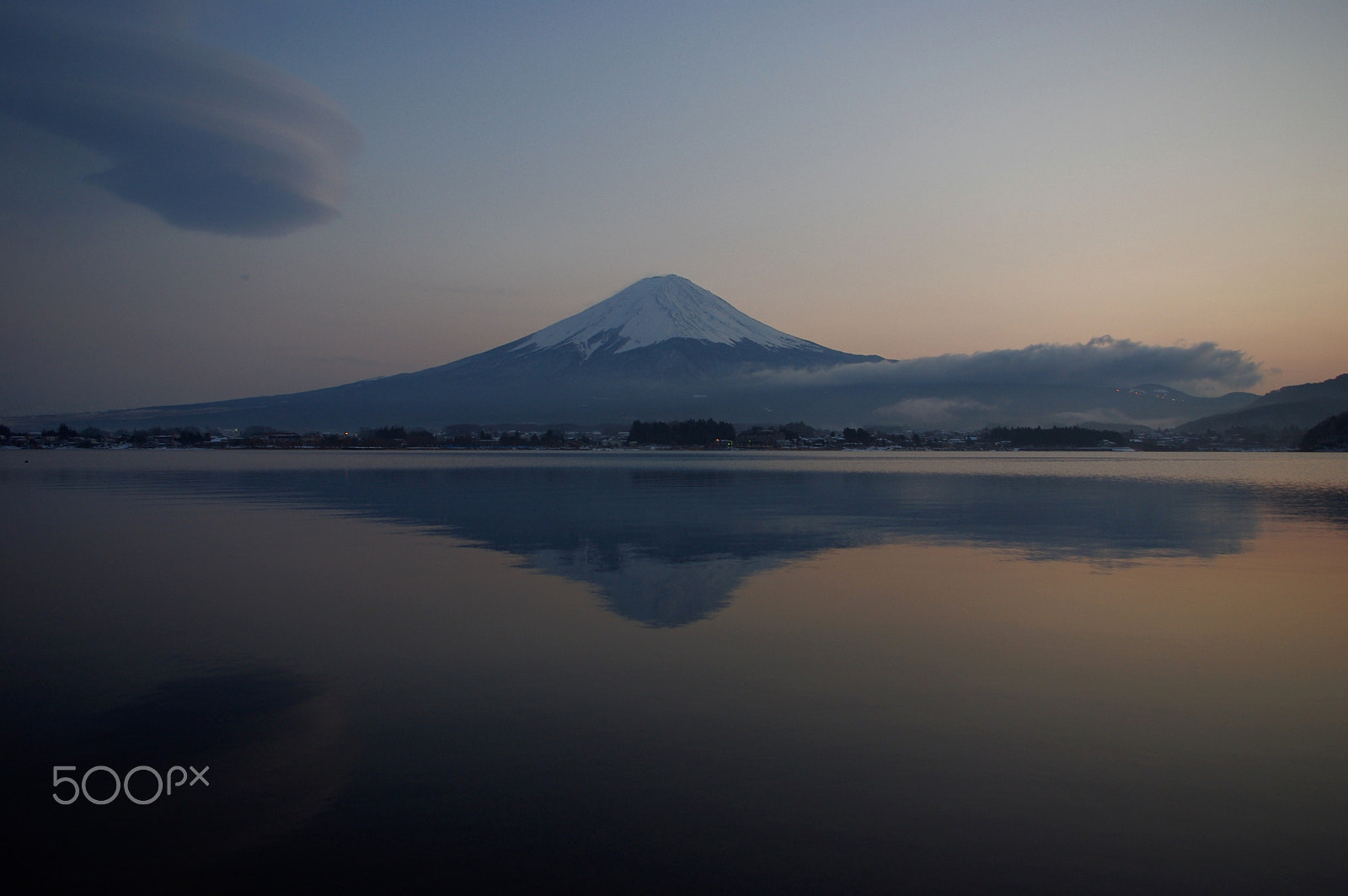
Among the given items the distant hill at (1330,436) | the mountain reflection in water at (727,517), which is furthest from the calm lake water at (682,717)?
the distant hill at (1330,436)

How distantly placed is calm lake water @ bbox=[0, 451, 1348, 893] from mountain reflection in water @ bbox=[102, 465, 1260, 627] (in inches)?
11.2

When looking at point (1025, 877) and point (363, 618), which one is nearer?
point (1025, 877)

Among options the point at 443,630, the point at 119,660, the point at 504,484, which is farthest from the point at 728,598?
the point at 504,484

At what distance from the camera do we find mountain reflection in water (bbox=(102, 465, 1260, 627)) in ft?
48.8

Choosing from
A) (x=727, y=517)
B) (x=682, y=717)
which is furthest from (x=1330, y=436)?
(x=682, y=717)

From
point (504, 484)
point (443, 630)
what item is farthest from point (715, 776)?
point (504, 484)

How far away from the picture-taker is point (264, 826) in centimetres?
520

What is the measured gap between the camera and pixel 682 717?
712cm

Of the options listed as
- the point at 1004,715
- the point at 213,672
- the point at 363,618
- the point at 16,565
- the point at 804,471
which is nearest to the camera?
the point at 1004,715

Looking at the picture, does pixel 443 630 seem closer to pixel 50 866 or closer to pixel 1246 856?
pixel 50 866

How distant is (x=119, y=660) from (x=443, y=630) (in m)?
3.28

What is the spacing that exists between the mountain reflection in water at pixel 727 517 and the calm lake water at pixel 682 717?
29 centimetres

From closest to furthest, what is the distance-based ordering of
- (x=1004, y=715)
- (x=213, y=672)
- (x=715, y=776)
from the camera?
(x=715, y=776), (x=1004, y=715), (x=213, y=672)

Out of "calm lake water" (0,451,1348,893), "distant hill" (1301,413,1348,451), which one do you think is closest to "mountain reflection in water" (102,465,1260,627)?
"calm lake water" (0,451,1348,893)
